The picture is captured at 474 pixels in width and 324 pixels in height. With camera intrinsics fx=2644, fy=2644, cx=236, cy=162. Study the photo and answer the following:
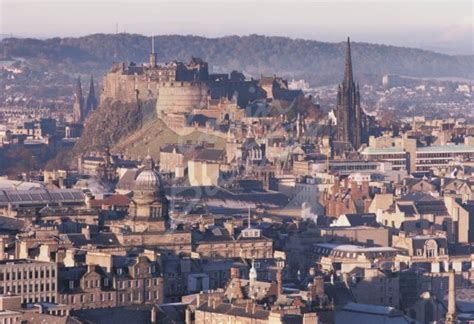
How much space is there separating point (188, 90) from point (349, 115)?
22.1 meters

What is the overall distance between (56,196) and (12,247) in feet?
62.5

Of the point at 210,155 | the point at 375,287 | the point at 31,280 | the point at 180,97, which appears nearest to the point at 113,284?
the point at 31,280

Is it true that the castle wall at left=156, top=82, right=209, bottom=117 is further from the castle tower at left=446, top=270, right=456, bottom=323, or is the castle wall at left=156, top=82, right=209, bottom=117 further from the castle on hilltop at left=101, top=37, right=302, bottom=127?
the castle tower at left=446, top=270, right=456, bottom=323

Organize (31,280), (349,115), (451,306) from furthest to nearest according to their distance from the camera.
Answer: (349,115), (31,280), (451,306)

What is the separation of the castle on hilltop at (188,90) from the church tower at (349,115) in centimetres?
1018

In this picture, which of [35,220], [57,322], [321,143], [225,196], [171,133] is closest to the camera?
[57,322]

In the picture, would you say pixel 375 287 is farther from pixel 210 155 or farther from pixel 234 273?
pixel 210 155

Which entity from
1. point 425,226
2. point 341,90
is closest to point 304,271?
point 425,226

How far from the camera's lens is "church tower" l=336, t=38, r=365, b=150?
481ft

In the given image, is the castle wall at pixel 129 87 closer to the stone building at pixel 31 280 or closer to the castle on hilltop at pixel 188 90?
the castle on hilltop at pixel 188 90

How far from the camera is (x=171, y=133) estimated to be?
158m

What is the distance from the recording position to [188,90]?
16875 centimetres

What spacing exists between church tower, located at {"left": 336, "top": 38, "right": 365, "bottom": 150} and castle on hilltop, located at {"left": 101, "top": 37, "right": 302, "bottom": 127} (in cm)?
1018

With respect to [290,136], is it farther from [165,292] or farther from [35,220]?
[165,292]
